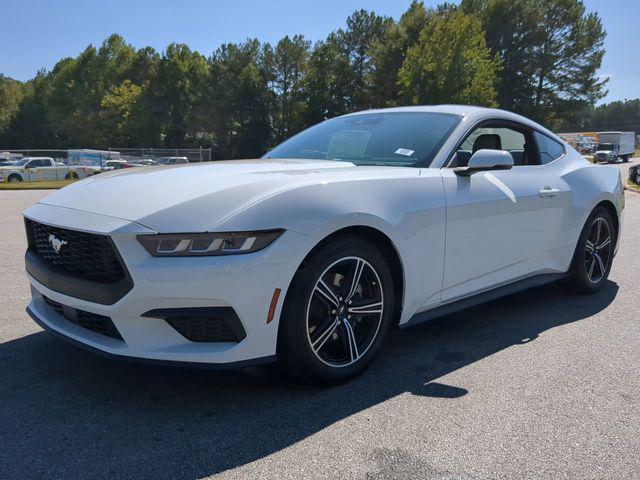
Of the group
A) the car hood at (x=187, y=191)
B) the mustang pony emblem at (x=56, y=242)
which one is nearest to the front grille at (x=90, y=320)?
the mustang pony emblem at (x=56, y=242)

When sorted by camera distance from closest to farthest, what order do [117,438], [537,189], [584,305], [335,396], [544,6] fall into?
[117,438], [335,396], [537,189], [584,305], [544,6]

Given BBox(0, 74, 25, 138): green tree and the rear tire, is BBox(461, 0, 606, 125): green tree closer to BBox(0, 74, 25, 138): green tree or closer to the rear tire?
the rear tire

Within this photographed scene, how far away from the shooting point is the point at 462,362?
3289 millimetres

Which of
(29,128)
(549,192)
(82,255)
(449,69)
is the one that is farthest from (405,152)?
(29,128)

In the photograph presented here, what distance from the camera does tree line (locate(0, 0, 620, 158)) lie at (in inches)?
2298

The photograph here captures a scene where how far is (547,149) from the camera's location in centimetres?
450

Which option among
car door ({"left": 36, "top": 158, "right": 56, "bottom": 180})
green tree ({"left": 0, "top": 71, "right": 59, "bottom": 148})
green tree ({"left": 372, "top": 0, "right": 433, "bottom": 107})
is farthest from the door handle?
green tree ({"left": 0, "top": 71, "right": 59, "bottom": 148})

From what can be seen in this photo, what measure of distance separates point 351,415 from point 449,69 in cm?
4252

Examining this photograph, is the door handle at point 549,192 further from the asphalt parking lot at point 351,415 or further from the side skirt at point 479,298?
the asphalt parking lot at point 351,415

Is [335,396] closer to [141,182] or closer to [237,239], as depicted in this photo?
[237,239]

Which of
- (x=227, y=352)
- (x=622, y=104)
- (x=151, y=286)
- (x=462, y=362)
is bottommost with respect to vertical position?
(x=462, y=362)

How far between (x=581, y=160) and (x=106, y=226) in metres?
4.13

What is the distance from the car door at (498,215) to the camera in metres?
3.32

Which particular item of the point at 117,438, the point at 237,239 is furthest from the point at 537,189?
the point at 117,438
